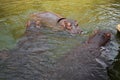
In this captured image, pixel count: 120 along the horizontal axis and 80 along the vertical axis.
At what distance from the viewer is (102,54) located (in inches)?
214

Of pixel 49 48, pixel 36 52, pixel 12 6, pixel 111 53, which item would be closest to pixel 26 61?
pixel 36 52

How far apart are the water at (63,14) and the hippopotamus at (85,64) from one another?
35 cm

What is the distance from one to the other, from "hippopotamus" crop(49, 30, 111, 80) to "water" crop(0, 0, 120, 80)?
1.16ft

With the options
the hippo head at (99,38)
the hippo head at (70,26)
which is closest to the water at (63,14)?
the hippo head at (70,26)

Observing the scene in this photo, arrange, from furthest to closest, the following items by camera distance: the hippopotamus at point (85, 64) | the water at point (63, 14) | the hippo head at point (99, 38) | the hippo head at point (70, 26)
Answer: the hippo head at point (70, 26) → the water at point (63, 14) → the hippo head at point (99, 38) → the hippopotamus at point (85, 64)

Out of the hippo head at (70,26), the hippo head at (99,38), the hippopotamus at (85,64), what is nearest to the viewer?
the hippopotamus at (85,64)

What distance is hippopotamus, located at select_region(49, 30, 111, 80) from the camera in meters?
4.53

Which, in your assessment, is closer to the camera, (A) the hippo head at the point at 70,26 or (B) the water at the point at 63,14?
(B) the water at the point at 63,14

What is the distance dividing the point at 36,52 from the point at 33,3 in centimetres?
479

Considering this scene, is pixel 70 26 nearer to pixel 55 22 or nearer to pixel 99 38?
pixel 55 22

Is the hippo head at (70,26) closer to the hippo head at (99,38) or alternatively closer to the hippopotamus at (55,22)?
the hippopotamus at (55,22)

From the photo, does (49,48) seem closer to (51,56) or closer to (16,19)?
(51,56)

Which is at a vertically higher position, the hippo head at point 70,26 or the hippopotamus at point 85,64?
the hippo head at point 70,26

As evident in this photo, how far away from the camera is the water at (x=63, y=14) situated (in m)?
6.26
